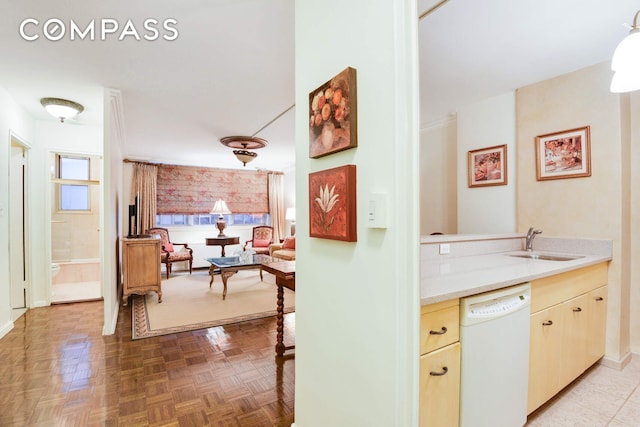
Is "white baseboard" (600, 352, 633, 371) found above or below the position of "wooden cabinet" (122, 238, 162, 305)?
below

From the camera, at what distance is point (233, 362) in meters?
2.43

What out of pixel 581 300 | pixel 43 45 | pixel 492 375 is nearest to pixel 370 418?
pixel 492 375

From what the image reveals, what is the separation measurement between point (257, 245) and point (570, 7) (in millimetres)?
6158

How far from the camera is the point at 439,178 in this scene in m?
3.93

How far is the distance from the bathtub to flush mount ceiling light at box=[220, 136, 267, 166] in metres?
3.51

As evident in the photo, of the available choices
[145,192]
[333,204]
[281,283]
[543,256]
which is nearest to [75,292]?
[145,192]

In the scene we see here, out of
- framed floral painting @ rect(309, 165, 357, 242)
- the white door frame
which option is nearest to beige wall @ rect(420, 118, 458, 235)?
framed floral painting @ rect(309, 165, 357, 242)

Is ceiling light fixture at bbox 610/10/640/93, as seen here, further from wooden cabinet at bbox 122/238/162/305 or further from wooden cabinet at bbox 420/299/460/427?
wooden cabinet at bbox 122/238/162/305

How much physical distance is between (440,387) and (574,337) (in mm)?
1447

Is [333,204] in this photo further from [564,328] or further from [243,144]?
[243,144]

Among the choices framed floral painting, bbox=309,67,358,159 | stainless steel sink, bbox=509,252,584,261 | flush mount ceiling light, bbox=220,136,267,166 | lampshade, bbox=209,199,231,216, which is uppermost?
flush mount ceiling light, bbox=220,136,267,166

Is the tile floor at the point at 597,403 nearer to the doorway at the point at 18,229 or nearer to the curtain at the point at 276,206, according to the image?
the doorway at the point at 18,229

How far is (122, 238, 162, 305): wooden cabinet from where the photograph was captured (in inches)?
150

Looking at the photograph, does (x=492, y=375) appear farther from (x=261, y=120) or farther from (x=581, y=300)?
(x=261, y=120)
